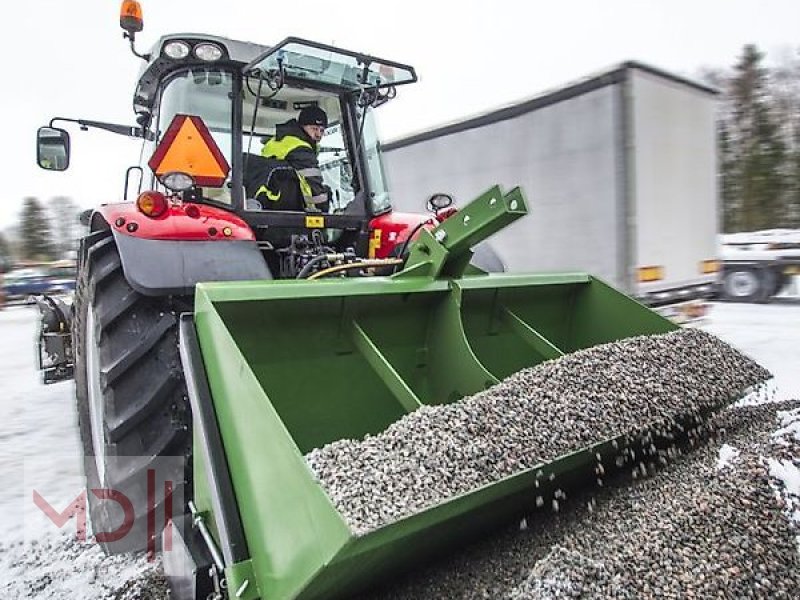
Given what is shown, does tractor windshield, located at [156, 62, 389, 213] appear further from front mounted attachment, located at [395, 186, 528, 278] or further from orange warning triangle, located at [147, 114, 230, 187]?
front mounted attachment, located at [395, 186, 528, 278]

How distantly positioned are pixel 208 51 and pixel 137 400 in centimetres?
178

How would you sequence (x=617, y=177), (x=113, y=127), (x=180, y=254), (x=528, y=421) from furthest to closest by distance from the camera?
1. (x=617, y=177)
2. (x=113, y=127)
3. (x=180, y=254)
4. (x=528, y=421)

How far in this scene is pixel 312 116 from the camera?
3480 mm

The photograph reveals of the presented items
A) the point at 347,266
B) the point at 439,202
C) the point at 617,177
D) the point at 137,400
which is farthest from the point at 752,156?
the point at 137,400

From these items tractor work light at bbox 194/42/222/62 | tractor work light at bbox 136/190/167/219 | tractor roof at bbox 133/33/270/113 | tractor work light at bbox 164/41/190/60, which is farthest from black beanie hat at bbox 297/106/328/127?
tractor work light at bbox 136/190/167/219

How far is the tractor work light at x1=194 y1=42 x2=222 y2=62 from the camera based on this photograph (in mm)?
3018

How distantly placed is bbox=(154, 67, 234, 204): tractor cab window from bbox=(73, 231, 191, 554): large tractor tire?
1019mm

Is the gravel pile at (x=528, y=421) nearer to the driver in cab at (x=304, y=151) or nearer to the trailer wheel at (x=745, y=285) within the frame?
the driver in cab at (x=304, y=151)

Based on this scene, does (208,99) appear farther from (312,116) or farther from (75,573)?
(75,573)

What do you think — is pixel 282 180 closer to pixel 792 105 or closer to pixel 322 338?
pixel 322 338

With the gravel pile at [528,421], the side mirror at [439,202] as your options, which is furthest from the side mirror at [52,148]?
the gravel pile at [528,421]

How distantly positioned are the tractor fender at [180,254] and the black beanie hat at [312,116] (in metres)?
1.01

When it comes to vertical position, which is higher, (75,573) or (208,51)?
(208,51)

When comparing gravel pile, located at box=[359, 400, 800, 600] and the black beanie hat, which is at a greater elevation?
the black beanie hat
